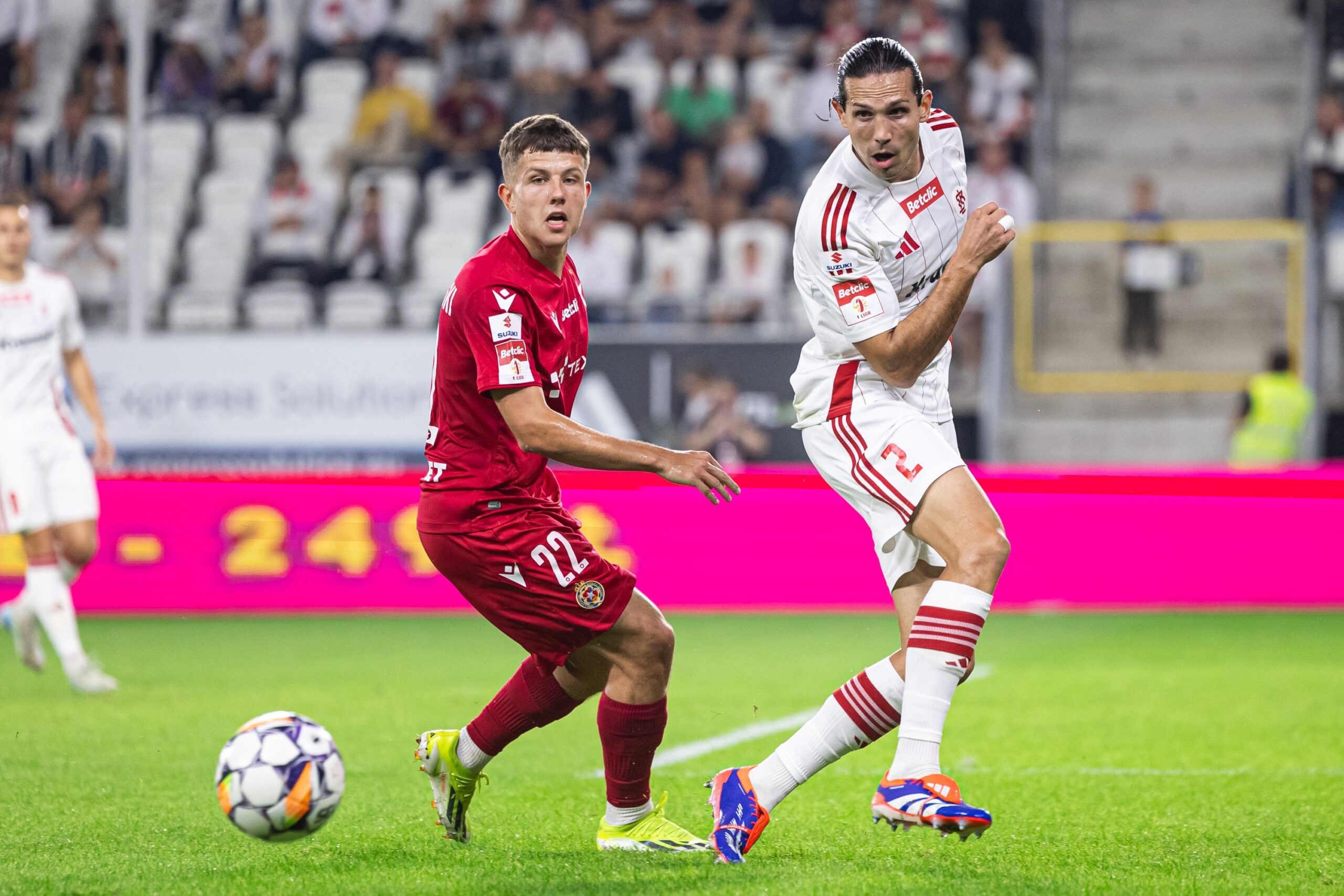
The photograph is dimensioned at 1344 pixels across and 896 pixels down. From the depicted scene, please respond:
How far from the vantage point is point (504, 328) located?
4219 millimetres

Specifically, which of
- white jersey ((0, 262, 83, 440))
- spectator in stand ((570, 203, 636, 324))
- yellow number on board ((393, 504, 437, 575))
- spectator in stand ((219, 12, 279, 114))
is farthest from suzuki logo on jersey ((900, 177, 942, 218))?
spectator in stand ((219, 12, 279, 114))

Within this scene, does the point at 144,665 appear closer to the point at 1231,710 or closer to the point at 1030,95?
the point at 1231,710

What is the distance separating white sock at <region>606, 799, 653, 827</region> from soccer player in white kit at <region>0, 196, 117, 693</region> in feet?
14.2

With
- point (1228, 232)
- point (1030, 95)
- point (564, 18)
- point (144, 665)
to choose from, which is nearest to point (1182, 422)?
point (1228, 232)

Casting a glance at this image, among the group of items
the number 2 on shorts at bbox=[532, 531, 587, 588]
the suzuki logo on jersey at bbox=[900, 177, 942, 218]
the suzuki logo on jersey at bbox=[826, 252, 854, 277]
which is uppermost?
the suzuki logo on jersey at bbox=[900, 177, 942, 218]

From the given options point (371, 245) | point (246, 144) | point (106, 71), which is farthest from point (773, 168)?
point (106, 71)

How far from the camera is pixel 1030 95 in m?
15.5

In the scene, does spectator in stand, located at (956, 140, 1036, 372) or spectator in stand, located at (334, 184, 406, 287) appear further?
spectator in stand, located at (334, 184, 406, 287)

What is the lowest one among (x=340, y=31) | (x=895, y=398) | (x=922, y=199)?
(x=895, y=398)

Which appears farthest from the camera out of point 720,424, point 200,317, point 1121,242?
point 200,317

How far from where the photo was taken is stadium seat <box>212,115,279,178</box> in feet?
52.3

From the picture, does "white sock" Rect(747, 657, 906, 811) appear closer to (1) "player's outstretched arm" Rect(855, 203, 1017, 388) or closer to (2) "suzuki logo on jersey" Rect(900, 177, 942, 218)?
(1) "player's outstretched arm" Rect(855, 203, 1017, 388)

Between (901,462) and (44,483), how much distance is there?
213 inches

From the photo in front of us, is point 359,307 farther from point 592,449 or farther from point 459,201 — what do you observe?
point 592,449
